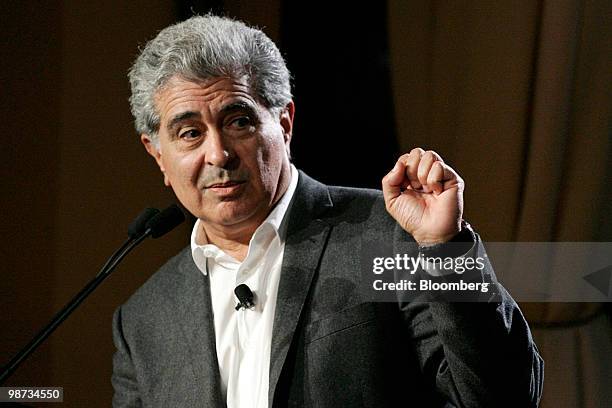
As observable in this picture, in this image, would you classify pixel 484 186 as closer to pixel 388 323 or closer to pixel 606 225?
pixel 606 225

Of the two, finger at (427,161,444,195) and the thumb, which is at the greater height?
finger at (427,161,444,195)

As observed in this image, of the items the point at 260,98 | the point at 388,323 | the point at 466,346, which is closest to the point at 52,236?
the point at 260,98

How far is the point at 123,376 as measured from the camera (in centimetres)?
197

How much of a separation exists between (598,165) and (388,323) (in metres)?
0.65

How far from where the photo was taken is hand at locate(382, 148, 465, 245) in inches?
53.9

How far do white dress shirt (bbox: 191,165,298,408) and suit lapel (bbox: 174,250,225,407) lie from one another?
0.06ft

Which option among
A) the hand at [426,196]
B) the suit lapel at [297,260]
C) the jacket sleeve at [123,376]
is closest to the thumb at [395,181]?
the hand at [426,196]

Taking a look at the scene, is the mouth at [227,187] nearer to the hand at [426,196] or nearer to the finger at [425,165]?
the hand at [426,196]

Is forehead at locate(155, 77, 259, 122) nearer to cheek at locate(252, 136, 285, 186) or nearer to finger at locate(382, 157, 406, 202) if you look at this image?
cheek at locate(252, 136, 285, 186)

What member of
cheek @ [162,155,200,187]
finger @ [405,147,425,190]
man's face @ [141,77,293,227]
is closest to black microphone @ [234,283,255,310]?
man's face @ [141,77,293,227]

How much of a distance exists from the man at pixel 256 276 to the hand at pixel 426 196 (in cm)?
1

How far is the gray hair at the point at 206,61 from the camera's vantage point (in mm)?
1742

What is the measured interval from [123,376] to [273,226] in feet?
1.74

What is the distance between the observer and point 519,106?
2.02 meters
